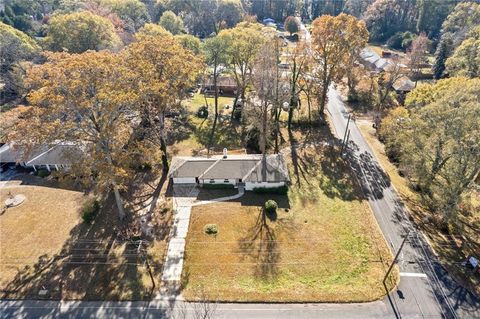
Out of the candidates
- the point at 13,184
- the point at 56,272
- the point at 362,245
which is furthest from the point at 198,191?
the point at 13,184

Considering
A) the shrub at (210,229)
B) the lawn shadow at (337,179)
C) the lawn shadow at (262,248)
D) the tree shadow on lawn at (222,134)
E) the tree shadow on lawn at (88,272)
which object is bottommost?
the tree shadow on lawn at (88,272)

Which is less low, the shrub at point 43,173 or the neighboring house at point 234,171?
the neighboring house at point 234,171

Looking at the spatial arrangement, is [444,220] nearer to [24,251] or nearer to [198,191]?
[198,191]

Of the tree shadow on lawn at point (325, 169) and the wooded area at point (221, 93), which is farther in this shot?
the tree shadow on lawn at point (325, 169)

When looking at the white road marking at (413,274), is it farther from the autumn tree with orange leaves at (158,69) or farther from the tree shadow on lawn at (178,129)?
the tree shadow on lawn at (178,129)

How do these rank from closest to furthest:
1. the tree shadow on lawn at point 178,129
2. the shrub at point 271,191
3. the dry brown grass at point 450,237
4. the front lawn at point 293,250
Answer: the front lawn at point 293,250
the dry brown grass at point 450,237
the shrub at point 271,191
the tree shadow on lawn at point 178,129

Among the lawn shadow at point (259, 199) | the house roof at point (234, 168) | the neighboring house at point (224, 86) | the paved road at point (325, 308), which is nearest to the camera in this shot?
the paved road at point (325, 308)

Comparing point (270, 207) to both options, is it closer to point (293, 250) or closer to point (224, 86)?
point (293, 250)

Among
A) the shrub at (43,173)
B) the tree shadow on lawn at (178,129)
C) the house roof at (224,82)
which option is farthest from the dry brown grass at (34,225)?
the house roof at (224,82)
